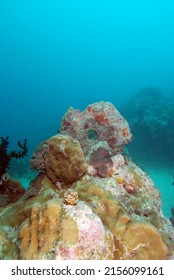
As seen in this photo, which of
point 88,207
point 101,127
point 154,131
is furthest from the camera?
point 154,131

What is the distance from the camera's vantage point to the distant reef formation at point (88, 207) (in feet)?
11.5

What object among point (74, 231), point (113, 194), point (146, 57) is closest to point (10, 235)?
point (74, 231)

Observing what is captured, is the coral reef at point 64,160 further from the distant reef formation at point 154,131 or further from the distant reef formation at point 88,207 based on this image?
the distant reef formation at point 154,131

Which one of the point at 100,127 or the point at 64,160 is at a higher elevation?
the point at 100,127

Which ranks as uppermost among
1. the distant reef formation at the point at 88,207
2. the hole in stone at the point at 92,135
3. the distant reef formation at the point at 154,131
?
the distant reef formation at the point at 154,131

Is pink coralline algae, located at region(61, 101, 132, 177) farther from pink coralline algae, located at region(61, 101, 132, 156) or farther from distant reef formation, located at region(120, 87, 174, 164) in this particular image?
distant reef formation, located at region(120, 87, 174, 164)

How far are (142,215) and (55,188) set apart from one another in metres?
1.88

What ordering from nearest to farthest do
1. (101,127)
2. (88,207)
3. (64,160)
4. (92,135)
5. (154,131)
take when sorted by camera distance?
(88,207), (64,160), (101,127), (92,135), (154,131)

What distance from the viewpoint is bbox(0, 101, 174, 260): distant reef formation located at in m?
3.49

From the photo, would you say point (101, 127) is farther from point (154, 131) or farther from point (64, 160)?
point (154, 131)

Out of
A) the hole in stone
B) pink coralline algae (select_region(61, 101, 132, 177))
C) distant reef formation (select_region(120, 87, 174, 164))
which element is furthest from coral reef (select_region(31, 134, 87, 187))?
distant reef formation (select_region(120, 87, 174, 164))

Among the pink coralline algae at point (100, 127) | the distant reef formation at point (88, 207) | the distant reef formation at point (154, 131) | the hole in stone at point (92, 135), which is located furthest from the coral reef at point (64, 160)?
the distant reef formation at point (154, 131)

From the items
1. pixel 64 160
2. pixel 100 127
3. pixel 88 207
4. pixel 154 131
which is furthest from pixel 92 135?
pixel 154 131

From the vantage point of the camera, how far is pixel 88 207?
147 inches
